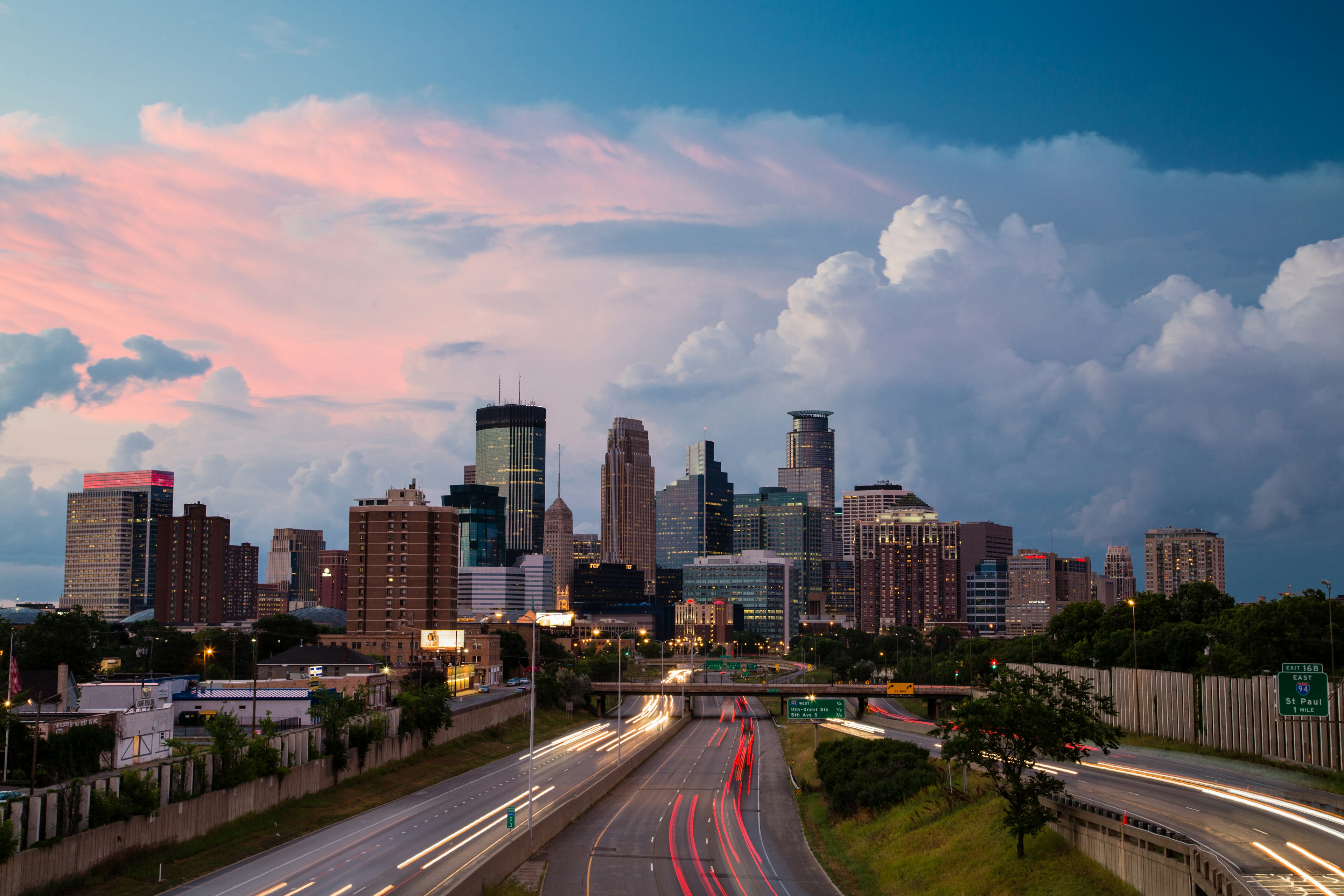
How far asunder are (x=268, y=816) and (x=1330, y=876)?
202ft

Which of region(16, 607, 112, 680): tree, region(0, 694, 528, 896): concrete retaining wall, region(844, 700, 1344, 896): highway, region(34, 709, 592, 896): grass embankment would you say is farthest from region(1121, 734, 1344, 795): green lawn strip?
region(16, 607, 112, 680): tree

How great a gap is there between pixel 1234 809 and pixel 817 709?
6727 centimetres

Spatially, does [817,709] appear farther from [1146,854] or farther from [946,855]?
[1146,854]

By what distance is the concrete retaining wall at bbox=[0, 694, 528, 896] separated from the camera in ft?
174

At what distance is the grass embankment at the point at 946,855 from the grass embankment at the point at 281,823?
109ft

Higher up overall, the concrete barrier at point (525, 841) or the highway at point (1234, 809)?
the highway at point (1234, 809)

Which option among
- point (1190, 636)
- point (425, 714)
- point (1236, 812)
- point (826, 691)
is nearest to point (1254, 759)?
point (1236, 812)

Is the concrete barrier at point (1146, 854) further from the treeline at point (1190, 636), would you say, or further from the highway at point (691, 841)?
the treeline at point (1190, 636)

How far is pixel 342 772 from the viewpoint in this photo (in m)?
90.8

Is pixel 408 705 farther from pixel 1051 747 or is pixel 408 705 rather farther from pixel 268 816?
pixel 1051 747

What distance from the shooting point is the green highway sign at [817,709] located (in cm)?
12044

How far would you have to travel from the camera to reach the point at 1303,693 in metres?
71.9

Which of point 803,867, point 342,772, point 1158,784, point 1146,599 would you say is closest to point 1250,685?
point 1158,784

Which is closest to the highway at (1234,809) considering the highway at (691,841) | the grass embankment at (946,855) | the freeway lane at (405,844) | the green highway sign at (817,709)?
the grass embankment at (946,855)
